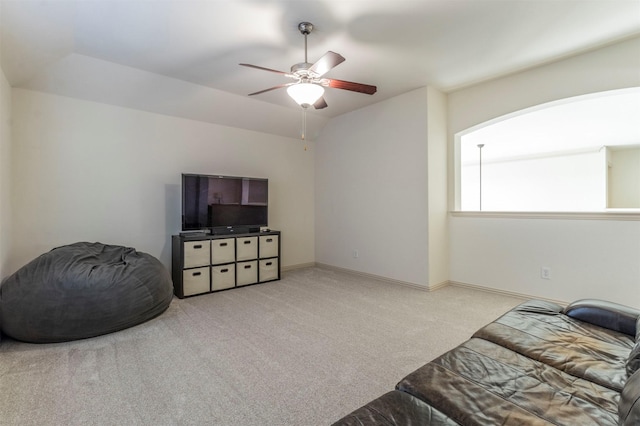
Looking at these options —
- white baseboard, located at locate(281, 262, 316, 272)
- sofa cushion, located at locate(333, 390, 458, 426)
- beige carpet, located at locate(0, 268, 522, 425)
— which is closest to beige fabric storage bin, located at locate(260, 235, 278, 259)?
white baseboard, located at locate(281, 262, 316, 272)

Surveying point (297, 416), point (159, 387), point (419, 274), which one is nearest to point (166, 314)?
point (159, 387)

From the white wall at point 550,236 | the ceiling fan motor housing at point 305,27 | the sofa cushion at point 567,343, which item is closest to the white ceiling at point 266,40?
the ceiling fan motor housing at point 305,27

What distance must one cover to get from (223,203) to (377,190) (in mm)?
2308

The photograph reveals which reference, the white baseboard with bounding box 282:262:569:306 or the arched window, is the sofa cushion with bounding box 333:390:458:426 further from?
the arched window

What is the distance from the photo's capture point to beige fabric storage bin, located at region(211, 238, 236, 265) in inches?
155

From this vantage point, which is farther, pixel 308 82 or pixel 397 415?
pixel 308 82

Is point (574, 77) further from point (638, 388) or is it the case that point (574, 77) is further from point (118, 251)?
point (118, 251)

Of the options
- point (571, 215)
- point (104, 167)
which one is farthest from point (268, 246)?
point (571, 215)

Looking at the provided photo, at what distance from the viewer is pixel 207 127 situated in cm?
445

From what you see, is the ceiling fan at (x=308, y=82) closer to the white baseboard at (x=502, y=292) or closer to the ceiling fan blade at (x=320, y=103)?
the ceiling fan blade at (x=320, y=103)

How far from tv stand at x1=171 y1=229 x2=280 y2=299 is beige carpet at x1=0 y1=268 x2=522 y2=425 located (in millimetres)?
375

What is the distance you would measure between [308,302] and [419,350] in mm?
1502

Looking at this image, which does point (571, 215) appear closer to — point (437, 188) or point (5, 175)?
point (437, 188)

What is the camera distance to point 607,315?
1735mm
